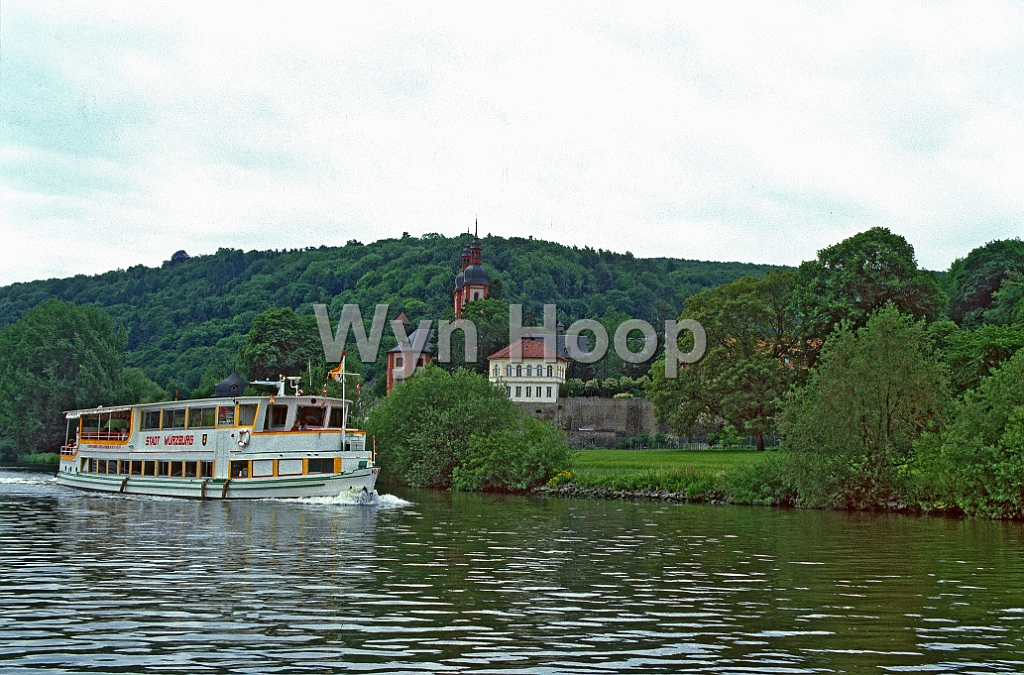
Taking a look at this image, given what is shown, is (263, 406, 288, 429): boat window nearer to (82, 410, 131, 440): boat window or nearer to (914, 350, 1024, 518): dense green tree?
(82, 410, 131, 440): boat window

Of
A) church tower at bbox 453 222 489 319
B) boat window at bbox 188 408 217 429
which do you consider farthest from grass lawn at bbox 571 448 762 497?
church tower at bbox 453 222 489 319

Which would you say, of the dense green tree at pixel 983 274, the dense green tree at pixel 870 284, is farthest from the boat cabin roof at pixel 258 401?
the dense green tree at pixel 983 274

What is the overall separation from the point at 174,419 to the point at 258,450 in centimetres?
706

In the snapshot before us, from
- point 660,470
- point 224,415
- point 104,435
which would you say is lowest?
point 660,470

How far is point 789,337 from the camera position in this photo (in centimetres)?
8006

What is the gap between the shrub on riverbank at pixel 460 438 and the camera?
64.7 m

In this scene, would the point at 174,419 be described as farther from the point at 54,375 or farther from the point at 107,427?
the point at 54,375

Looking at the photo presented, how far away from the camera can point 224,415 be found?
5397cm

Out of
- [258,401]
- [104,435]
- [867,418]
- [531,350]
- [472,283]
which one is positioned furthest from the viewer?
[472,283]

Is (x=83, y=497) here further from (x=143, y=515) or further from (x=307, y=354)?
(x=307, y=354)

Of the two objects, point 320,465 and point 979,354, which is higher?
point 979,354

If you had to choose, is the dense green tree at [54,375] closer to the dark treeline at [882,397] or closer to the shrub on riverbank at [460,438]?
the shrub on riverbank at [460,438]

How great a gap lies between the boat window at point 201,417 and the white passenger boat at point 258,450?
0.16ft

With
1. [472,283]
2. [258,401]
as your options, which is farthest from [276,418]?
[472,283]
